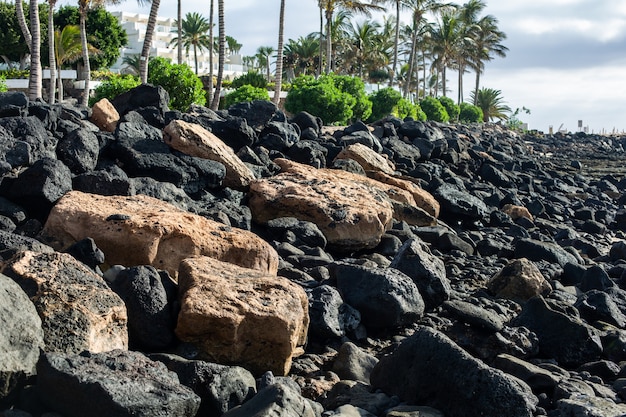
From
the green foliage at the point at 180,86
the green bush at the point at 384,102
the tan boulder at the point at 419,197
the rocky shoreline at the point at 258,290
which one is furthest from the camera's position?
the green bush at the point at 384,102

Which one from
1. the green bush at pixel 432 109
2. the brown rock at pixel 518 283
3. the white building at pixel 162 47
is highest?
the white building at pixel 162 47

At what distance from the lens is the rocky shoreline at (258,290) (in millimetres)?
4301

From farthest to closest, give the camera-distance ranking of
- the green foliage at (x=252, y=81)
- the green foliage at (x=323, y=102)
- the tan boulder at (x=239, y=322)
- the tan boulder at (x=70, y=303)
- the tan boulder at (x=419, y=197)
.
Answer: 1. the green foliage at (x=252, y=81)
2. the green foliage at (x=323, y=102)
3. the tan boulder at (x=419, y=197)
4. the tan boulder at (x=239, y=322)
5. the tan boulder at (x=70, y=303)

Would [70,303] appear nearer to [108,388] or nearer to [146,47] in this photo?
[108,388]

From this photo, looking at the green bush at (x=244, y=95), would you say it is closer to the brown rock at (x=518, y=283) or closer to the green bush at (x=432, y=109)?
the brown rock at (x=518, y=283)

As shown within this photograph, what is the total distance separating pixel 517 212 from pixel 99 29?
35003 millimetres

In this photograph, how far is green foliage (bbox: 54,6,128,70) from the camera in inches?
1662

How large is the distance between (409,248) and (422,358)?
9.50ft

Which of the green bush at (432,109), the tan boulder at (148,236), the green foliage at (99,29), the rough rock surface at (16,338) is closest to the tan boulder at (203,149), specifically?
the tan boulder at (148,236)

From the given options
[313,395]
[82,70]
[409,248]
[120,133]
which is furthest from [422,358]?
[82,70]

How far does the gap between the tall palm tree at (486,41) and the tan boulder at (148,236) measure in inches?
2215

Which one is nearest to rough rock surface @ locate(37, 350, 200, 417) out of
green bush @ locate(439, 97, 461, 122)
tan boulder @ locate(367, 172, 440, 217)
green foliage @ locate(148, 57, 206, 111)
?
tan boulder @ locate(367, 172, 440, 217)

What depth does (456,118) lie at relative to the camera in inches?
2141

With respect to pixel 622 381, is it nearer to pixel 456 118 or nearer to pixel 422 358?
pixel 422 358
